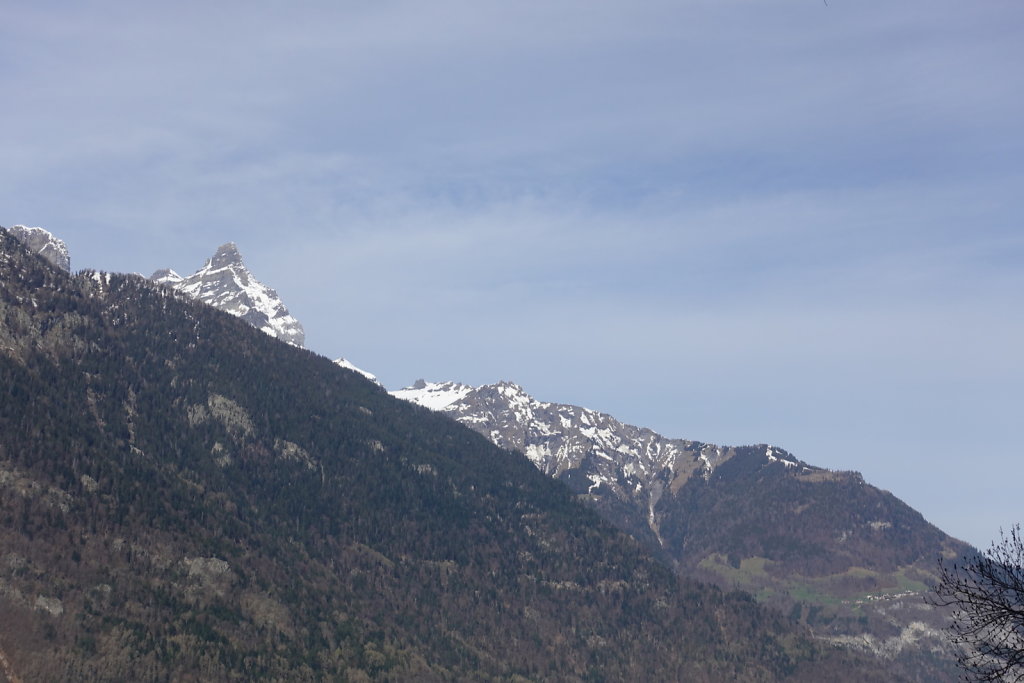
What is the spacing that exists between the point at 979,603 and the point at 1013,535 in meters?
3.83

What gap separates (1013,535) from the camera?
43.4 m

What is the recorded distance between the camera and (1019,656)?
41.5 meters

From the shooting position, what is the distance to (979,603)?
41.3 m

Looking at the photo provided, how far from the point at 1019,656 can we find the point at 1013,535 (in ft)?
15.7

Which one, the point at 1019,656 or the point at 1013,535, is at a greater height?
the point at 1013,535

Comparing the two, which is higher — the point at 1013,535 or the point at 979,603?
the point at 1013,535

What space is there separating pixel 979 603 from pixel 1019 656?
2.67 m
